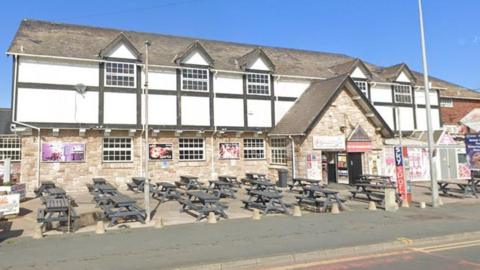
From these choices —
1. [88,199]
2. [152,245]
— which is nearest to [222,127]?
[88,199]

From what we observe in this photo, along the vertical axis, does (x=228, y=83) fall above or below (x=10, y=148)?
above

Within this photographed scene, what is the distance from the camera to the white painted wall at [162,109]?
21.2m

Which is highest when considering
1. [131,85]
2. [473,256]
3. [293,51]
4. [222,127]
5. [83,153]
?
[293,51]

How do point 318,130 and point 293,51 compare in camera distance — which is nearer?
point 318,130

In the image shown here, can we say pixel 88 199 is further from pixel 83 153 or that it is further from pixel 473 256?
pixel 473 256

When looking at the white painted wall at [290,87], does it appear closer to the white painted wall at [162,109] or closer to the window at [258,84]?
the window at [258,84]

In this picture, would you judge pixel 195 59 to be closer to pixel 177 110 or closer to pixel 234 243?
pixel 177 110

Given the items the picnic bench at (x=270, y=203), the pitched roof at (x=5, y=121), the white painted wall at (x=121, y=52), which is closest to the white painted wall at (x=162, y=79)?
the white painted wall at (x=121, y=52)

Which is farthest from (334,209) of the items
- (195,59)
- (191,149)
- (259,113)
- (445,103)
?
(445,103)

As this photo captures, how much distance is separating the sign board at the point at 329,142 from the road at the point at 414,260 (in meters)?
13.8

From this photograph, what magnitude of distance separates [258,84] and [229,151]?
15.2 feet

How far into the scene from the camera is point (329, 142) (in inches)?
888

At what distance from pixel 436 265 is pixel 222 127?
16.8 metres

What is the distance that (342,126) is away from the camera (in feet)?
76.1
